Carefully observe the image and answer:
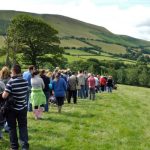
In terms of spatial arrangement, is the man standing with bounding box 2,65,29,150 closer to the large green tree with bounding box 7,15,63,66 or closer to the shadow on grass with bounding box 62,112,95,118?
the shadow on grass with bounding box 62,112,95,118

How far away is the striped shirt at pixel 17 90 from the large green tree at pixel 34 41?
2322 inches

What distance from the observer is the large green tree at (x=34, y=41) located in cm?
7481

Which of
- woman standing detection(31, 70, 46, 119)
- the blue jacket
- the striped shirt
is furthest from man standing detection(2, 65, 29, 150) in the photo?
the blue jacket

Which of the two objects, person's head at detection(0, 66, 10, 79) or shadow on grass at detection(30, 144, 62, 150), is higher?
person's head at detection(0, 66, 10, 79)

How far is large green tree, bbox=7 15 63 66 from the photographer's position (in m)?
74.8

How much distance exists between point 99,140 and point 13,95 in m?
4.63

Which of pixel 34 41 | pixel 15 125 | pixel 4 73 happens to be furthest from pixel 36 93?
pixel 34 41

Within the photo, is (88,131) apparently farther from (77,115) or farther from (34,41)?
(34,41)

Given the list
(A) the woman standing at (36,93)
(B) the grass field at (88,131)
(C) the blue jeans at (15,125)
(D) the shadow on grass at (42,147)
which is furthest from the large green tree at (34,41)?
(C) the blue jeans at (15,125)

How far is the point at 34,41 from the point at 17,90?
64.0m

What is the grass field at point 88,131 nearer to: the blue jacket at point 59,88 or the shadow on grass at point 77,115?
the shadow on grass at point 77,115

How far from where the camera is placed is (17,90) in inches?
527

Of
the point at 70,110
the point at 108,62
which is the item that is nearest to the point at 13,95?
the point at 70,110

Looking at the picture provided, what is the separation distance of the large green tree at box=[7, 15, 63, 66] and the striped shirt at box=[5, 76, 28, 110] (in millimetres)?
58975
